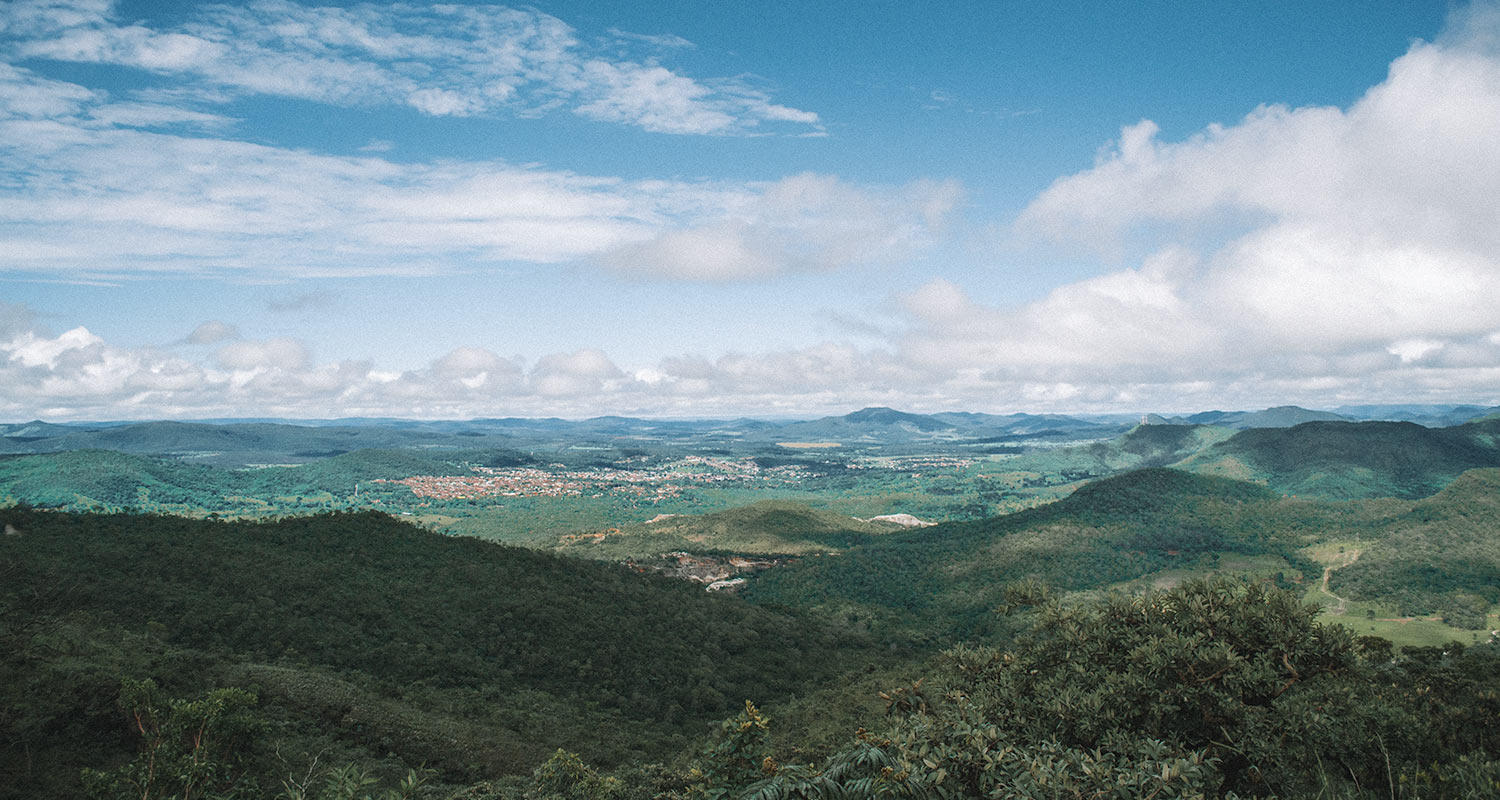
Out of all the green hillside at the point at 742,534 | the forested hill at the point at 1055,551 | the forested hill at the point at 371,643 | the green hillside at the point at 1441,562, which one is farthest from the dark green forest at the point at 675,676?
the green hillside at the point at 742,534

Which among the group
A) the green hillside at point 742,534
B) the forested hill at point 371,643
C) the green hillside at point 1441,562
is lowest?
the green hillside at point 742,534

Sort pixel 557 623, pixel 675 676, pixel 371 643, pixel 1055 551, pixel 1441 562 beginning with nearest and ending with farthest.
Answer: pixel 371 643, pixel 675 676, pixel 557 623, pixel 1441 562, pixel 1055 551

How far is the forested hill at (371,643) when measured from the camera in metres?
29.1

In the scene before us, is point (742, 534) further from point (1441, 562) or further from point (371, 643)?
point (1441, 562)

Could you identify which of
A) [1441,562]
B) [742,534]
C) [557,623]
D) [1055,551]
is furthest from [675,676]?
[1441,562]

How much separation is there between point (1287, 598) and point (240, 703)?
27260 mm

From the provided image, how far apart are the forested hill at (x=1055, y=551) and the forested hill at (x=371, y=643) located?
28.3 m

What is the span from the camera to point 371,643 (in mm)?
48281

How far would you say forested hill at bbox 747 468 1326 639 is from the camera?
106m

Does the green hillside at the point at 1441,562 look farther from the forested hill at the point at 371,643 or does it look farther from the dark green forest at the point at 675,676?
the forested hill at the point at 371,643

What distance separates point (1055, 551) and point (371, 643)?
380 ft

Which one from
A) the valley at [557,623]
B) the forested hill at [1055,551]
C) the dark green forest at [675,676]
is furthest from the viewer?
the forested hill at [1055,551]

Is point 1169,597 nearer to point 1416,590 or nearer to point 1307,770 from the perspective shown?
point 1307,770

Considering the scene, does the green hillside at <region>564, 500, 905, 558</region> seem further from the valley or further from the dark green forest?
the dark green forest
